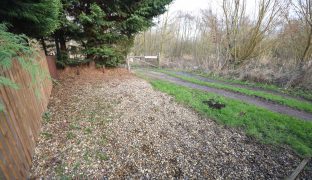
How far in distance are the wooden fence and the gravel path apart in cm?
29

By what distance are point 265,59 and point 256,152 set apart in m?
10.5

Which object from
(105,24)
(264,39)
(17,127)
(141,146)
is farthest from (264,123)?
(264,39)

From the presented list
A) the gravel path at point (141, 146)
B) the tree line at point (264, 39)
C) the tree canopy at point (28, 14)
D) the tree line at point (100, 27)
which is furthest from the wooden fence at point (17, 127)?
the tree line at point (264, 39)

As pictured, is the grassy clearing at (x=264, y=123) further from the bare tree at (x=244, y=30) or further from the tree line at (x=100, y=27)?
the bare tree at (x=244, y=30)

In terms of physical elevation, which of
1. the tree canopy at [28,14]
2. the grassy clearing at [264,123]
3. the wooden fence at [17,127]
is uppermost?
the tree canopy at [28,14]

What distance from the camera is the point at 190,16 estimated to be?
68.7 ft

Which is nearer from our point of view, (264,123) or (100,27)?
(264,123)

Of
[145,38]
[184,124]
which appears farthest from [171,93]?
[145,38]

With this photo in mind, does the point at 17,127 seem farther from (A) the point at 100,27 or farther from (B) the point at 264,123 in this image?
Answer: (A) the point at 100,27

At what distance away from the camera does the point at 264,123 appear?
418 cm

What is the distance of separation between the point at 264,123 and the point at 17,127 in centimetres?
532

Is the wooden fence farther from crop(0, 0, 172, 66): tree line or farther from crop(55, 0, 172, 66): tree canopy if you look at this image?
crop(55, 0, 172, 66): tree canopy

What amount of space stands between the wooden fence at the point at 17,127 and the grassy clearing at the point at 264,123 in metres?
4.07

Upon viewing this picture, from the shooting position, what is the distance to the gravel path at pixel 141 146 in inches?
99.0
